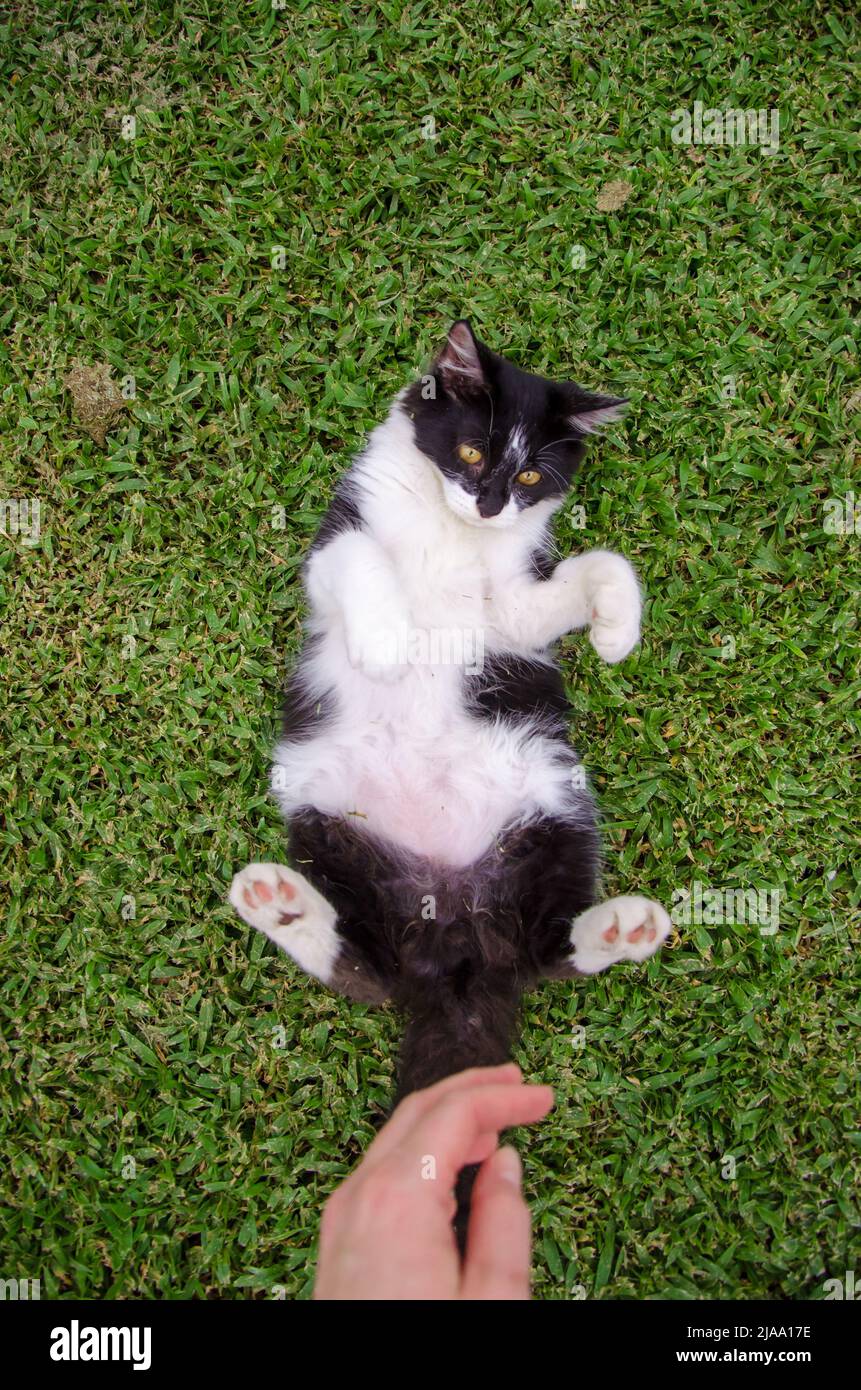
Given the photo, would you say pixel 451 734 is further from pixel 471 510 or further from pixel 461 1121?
pixel 461 1121

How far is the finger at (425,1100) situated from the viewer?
229 centimetres

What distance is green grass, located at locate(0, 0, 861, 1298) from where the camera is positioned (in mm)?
3137

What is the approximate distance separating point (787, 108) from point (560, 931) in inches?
143

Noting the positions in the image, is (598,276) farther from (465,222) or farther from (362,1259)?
(362,1259)

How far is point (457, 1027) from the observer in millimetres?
2791

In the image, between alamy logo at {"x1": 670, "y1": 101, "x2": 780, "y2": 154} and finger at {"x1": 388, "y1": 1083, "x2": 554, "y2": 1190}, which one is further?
alamy logo at {"x1": 670, "y1": 101, "x2": 780, "y2": 154}

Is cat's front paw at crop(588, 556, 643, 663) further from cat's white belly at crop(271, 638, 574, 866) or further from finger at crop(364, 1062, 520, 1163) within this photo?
finger at crop(364, 1062, 520, 1163)

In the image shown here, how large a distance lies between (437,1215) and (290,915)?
Result: 39.7 inches

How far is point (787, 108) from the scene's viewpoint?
3760 mm

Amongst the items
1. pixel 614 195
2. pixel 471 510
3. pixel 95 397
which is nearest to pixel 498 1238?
pixel 471 510
